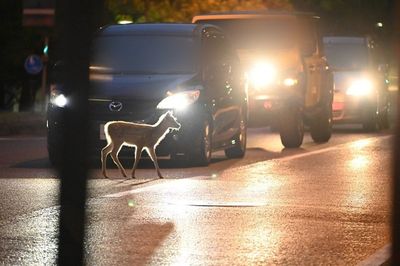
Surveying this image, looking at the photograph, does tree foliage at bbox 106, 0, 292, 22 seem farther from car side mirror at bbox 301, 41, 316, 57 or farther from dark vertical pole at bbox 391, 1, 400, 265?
dark vertical pole at bbox 391, 1, 400, 265

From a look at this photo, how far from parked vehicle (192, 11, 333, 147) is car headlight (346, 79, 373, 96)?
4297 millimetres

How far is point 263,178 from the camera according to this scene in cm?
1727

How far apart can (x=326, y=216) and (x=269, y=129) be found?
716 inches

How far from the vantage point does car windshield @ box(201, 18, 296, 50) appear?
79.4 feet

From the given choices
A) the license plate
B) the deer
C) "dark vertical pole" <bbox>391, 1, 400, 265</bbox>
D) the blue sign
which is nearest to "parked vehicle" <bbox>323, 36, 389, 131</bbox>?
→ the blue sign

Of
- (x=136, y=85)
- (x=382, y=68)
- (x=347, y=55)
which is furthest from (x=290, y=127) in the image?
(x=382, y=68)

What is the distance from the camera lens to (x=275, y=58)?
77.5 ft

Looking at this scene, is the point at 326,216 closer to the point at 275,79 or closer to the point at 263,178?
the point at 263,178

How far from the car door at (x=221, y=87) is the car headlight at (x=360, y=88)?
9.62m

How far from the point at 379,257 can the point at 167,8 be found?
3064 cm

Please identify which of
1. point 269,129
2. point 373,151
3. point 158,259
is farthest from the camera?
point 269,129

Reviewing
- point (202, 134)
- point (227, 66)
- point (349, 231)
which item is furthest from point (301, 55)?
point (349, 231)

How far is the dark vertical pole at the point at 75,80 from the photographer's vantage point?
725 cm

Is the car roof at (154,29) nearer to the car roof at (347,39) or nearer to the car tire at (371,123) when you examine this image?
the car tire at (371,123)
